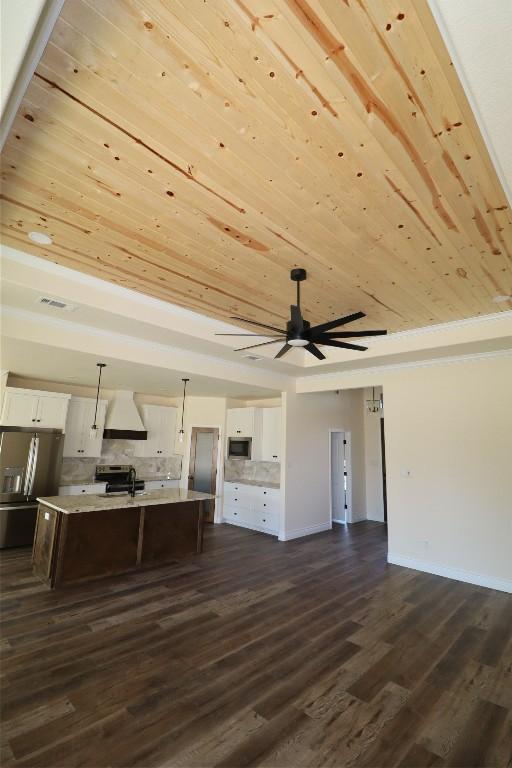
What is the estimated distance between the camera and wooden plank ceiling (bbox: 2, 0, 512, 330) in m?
1.43

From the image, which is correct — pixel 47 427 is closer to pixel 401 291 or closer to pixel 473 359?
pixel 401 291

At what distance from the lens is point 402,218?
247cm

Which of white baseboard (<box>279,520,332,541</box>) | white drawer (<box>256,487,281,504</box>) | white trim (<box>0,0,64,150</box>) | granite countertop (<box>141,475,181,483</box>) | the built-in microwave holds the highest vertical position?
white trim (<box>0,0,64,150</box>)

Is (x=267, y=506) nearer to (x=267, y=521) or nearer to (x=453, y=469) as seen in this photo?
(x=267, y=521)

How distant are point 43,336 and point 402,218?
361cm

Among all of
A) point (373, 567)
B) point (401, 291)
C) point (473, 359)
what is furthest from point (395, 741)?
point (473, 359)

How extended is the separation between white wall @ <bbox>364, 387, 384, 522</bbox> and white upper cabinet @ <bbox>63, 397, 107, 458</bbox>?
6.05 meters

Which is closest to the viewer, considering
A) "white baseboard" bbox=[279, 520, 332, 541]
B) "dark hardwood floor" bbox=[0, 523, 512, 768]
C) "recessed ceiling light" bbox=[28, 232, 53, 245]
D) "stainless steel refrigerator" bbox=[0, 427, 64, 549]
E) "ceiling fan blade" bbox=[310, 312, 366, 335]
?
"dark hardwood floor" bbox=[0, 523, 512, 768]

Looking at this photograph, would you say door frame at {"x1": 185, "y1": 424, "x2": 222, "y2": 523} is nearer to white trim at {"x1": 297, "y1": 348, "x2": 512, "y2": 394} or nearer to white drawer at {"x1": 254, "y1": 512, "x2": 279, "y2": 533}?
white drawer at {"x1": 254, "y1": 512, "x2": 279, "y2": 533}

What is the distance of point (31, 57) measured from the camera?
1.35 metres

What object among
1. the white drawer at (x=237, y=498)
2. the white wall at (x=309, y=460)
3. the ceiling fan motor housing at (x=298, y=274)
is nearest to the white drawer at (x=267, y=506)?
the white drawer at (x=237, y=498)

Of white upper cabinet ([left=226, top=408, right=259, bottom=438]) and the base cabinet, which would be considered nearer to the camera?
the base cabinet

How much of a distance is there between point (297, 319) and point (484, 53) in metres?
1.91

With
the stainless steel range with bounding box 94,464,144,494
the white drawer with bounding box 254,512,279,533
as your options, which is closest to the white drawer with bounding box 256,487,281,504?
the white drawer with bounding box 254,512,279,533
